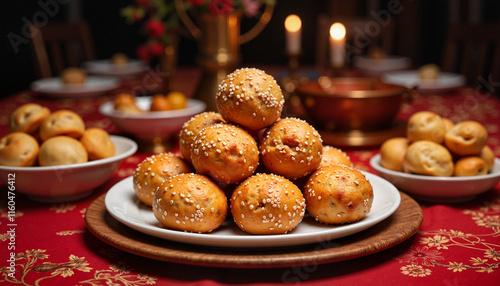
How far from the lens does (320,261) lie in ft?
2.48

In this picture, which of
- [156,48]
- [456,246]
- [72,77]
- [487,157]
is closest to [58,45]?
[72,77]

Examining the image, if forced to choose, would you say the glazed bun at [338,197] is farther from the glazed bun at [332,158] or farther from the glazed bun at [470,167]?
the glazed bun at [470,167]

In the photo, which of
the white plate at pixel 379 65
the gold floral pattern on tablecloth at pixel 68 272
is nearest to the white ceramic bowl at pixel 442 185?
the gold floral pattern on tablecloth at pixel 68 272

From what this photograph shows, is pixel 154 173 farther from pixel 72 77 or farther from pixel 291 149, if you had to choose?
pixel 72 77

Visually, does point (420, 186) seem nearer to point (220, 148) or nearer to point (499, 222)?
point (499, 222)

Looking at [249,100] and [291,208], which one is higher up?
[249,100]

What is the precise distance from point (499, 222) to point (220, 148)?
0.57 metres

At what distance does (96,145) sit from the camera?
1.18m

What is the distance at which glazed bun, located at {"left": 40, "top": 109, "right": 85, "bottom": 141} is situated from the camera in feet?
3.76

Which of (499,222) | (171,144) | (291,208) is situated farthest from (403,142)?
(171,144)

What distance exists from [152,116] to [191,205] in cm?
75

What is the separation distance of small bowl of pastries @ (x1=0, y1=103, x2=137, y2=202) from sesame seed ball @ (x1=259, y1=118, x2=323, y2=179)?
1.31ft

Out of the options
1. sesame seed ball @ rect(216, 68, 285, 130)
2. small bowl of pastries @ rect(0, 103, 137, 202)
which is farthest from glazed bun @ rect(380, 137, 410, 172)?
small bowl of pastries @ rect(0, 103, 137, 202)

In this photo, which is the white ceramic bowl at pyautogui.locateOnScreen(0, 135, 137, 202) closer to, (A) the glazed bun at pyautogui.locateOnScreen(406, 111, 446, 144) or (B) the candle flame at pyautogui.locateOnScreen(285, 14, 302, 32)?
(A) the glazed bun at pyautogui.locateOnScreen(406, 111, 446, 144)
